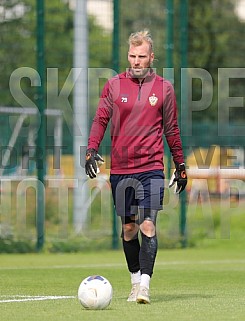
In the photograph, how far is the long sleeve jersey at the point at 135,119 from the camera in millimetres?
9492

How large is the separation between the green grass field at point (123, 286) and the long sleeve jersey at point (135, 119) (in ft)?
4.07

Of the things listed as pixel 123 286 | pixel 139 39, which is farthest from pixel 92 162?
pixel 123 286

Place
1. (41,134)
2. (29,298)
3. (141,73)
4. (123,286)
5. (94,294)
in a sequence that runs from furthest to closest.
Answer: (41,134) → (123,286) → (29,298) → (141,73) → (94,294)

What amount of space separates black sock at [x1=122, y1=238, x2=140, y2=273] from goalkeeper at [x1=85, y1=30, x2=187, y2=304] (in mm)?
125

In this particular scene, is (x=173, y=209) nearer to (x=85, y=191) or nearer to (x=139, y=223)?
(x=85, y=191)

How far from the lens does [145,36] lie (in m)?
9.44

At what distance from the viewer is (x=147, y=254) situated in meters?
9.38

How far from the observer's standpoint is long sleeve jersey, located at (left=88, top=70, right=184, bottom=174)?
9492 millimetres

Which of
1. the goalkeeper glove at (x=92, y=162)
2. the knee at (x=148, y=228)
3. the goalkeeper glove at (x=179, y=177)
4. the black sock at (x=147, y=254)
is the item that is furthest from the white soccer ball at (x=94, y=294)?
the goalkeeper glove at (x=179, y=177)

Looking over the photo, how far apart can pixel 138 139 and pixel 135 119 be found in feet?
0.57

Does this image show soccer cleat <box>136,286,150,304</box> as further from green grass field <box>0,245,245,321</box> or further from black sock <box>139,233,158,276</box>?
black sock <box>139,233,158,276</box>

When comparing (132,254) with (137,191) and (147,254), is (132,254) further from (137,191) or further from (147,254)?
(137,191)

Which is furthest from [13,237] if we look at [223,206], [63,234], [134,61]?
[134,61]

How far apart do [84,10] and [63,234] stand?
3822 mm
